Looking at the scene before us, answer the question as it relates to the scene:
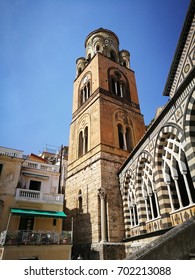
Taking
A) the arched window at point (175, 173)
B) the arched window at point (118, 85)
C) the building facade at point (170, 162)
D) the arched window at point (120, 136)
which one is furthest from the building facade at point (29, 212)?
the arched window at point (118, 85)

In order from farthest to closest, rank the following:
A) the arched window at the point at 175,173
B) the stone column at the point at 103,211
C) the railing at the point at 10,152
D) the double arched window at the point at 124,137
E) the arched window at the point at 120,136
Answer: the arched window at the point at 120,136, the double arched window at the point at 124,137, the railing at the point at 10,152, the stone column at the point at 103,211, the arched window at the point at 175,173

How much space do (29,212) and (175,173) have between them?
9.50m

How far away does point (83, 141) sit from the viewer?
56.4ft

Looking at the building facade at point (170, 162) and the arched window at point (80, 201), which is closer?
the building facade at point (170, 162)

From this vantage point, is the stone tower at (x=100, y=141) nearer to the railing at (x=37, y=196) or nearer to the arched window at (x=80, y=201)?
the arched window at (x=80, y=201)

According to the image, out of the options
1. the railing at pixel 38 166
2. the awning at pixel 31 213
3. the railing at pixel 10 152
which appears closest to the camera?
the awning at pixel 31 213

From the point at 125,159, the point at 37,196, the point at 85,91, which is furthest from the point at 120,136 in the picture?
the point at 37,196

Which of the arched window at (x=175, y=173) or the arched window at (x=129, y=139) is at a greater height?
the arched window at (x=129, y=139)

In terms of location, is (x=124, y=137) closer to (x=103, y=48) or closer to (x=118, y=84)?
(x=118, y=84)

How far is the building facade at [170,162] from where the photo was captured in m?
6.71

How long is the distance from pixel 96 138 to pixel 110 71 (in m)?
9.17

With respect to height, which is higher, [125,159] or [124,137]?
[124,137]

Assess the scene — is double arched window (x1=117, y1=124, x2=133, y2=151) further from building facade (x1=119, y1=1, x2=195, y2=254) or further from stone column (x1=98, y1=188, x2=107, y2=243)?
stone column (x1=98, y1=188, x2=107, y2=243)
